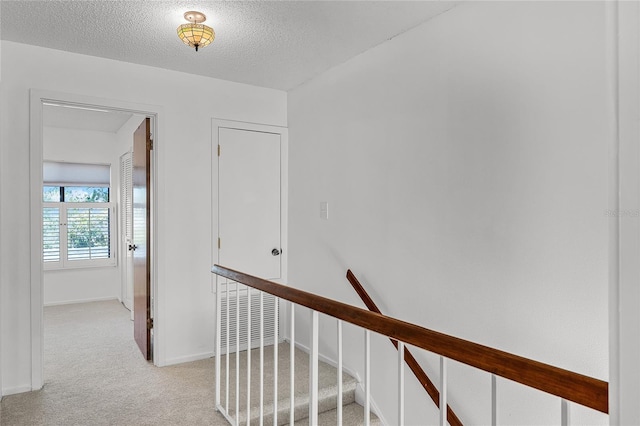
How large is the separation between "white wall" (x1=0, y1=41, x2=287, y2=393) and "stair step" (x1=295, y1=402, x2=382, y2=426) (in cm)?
122

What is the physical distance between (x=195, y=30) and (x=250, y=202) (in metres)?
1.70

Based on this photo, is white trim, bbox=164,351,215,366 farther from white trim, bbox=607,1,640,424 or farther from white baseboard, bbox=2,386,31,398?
white trim, bbox=607,1,640,424

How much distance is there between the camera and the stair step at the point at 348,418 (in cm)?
280

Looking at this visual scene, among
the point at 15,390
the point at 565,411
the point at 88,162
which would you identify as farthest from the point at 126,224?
the point at 565,411

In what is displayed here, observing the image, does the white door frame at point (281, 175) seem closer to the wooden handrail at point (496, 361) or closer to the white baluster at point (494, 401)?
the wooden handrail at point (496, 361)

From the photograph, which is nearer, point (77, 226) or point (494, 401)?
point (494, 401)

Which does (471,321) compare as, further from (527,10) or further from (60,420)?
(60,420)

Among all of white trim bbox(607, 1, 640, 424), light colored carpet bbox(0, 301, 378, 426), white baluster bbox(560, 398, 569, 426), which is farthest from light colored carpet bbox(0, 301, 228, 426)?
white trim bbox(607, 1, 640, 424)

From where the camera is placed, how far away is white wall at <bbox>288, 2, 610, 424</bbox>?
1745mm

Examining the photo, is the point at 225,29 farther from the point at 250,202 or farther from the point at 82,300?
the point at 82,300

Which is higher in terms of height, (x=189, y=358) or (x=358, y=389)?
(x=189, y=358)

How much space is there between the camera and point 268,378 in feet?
9.71

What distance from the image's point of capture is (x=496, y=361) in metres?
0.93

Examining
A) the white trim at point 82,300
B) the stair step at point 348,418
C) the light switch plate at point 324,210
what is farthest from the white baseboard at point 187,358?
the white trim at point 82,300
